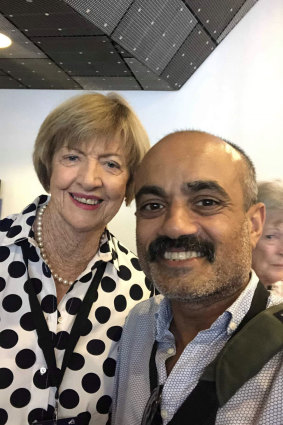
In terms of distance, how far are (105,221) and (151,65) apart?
2.05m

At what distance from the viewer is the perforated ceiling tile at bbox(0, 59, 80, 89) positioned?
3.69 metres

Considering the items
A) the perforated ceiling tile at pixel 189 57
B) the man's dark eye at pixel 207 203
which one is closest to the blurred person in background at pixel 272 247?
the man's dark eye at pixel 207 203

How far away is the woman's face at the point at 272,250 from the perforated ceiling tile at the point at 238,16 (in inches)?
85.2

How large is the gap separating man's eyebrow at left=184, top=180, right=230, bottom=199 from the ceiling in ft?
6.48

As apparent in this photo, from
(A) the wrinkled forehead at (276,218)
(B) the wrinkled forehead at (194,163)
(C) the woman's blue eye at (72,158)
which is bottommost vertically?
(A) the wrinkled forehead at (276,218)

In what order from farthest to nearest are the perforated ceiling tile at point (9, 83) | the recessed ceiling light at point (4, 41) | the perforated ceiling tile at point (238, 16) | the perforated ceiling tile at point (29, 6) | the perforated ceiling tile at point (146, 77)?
the perforated ceiling tile at point (9, 83) < the perforated ceiling tile at point (238, 16) < the perforated ceiling tile at point (146, 77) < the recessed ceiling light at point (4, 41) < the perforated ceiling tile at point (29, 6)

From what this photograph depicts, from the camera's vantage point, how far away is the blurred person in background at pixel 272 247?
202 centimetres

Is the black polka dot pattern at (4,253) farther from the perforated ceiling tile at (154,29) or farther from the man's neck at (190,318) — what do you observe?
the perforated ceiling tile at (154,29)

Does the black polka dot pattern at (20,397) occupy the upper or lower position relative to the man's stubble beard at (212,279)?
lower

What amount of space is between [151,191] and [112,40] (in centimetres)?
213

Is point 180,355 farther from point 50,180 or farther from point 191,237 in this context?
point 50,180

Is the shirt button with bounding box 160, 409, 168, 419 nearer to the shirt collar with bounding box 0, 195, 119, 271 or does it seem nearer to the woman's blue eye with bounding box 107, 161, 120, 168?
the shirt collar with bounding box 0, 195, 119, 271

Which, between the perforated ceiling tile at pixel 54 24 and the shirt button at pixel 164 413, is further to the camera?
the perforated ceiling tile at pixel 54 24

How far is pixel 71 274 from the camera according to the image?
1.70m
